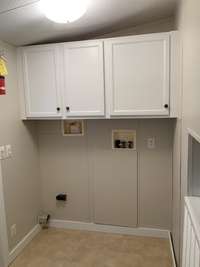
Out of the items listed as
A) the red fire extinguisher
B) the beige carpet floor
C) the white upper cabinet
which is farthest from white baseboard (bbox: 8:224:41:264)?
the red fire extinguisher

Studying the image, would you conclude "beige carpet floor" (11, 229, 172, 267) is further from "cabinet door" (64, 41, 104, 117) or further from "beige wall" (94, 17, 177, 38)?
"beige wall" (94, 17, 177, 38)

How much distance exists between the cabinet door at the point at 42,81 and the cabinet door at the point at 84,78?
0.42ft

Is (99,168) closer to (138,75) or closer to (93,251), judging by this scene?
(93,251)

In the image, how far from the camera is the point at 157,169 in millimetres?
2689

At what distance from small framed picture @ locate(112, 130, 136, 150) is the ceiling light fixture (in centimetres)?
140

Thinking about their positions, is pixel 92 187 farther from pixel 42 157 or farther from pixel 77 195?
pixel 42 157

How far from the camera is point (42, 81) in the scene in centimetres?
250

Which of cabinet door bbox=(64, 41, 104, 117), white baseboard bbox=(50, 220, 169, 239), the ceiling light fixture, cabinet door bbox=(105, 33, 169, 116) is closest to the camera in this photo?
the ceiling light fixture

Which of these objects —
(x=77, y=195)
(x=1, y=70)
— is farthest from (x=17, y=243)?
(x=1, y=70)

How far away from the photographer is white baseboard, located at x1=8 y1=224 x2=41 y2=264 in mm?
2427

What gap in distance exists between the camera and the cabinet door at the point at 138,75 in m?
2.17

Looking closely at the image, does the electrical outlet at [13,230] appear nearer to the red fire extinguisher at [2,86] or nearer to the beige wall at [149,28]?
the red fire extinguisher at [2,86]

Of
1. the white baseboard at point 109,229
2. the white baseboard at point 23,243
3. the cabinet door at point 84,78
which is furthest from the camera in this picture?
the white baseboard at point 109,229

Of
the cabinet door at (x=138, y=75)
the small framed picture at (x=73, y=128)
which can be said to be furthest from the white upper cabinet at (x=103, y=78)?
the small framed picture at (x=73, y=128)
